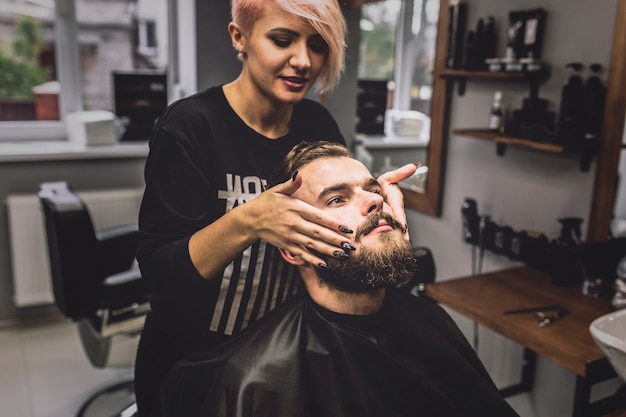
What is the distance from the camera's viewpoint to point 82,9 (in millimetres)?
3242

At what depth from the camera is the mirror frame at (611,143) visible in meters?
1.83

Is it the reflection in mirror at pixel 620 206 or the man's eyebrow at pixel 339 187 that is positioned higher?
the man's eyebrow at pixel 339 187

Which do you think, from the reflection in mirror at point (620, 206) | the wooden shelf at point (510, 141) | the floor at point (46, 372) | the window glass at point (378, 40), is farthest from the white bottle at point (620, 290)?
the floor at point (46, 372)

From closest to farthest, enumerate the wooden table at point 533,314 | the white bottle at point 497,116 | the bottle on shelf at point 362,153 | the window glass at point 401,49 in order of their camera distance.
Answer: the bottle on shelf at point 362,153
the window glass at point 401,49
the wooden table at point 533,314
the white bottle at point 497,116

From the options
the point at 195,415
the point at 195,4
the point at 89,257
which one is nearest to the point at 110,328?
the point at 89,257

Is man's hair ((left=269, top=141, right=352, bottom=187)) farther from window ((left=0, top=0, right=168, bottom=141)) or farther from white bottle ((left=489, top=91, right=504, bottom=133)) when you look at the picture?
window ((left=0, top=0, right=168, bottom=141))

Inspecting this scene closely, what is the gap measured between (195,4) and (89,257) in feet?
4.45

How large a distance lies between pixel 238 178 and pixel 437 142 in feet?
5.84

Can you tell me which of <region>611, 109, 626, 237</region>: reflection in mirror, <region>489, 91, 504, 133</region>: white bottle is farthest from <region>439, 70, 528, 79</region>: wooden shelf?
<region>611, 109, 626, 237</region>: reflection in mirror

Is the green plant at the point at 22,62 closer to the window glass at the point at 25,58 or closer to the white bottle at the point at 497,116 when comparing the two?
the window glass at the point at 25,58

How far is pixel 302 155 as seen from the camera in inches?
35.0

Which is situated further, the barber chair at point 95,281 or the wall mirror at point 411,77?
the barber chair at point 95,281

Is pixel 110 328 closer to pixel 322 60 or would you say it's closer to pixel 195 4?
pixel 195 4

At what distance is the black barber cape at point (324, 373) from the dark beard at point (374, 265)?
7 centimetres
